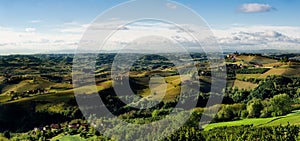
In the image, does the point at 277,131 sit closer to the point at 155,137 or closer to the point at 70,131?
the point at 155,137

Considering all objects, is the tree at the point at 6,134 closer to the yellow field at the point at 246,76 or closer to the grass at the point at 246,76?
the grass at the point at 246,76

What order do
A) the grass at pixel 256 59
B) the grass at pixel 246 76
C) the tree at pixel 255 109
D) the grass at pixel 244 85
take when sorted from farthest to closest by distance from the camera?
the grass at pixel 256 59 < the grass at pixel 246 76 < the grass at pixel 244 85 < the tree at pixel 255 109

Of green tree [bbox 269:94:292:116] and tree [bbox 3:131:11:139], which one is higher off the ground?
green tree [bbox 269:94:292:116]

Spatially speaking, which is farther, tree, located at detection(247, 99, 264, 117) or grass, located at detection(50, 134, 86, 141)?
tree, located at detection(247, 99, 264, 117)

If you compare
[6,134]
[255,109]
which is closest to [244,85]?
[255,109]

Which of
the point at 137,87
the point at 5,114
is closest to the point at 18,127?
the point at 5,114

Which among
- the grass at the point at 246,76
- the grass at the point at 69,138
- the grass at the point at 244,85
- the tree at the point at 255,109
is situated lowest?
the grass at the point at 69,138

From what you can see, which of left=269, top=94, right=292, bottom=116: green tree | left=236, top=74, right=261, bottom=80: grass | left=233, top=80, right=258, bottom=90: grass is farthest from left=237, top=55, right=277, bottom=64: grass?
left=269, top=94, right=292, bottom=116: green tree

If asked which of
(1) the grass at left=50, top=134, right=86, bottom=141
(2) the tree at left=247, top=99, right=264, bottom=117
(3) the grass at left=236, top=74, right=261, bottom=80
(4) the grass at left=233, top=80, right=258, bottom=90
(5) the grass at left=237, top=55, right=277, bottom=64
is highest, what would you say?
(5) the grass at left=237, top=55, right=277, bottom=64

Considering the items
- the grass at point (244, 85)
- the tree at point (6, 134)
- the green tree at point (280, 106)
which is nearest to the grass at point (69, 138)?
the tree at point (6, 134)

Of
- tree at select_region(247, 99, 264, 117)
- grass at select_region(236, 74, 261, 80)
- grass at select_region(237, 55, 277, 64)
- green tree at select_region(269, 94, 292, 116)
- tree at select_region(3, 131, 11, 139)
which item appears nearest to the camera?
green tree at select_region(269, 94, 292, 116)

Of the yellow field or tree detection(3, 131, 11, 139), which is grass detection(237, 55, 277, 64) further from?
tree detection(3, 131, 11, 139)

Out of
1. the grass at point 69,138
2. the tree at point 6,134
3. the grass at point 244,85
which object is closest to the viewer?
the grass at point 69,138
